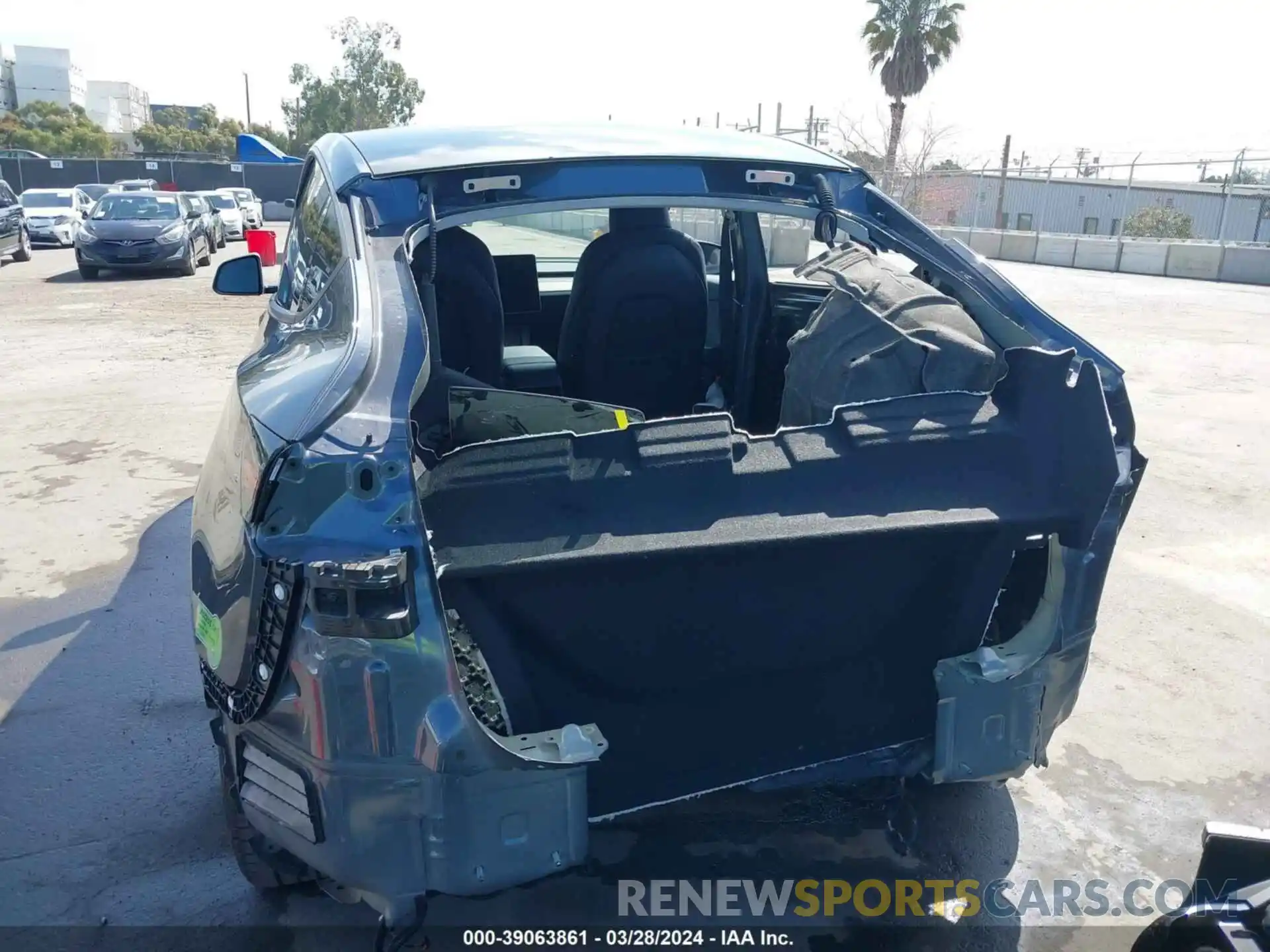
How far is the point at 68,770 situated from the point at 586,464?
7.45ft

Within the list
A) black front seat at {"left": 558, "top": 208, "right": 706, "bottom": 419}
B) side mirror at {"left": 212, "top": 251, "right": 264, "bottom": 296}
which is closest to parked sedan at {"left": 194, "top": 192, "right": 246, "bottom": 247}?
side mirror at {"left": 212, "top": 251, "right": 264, "bottom": 296}

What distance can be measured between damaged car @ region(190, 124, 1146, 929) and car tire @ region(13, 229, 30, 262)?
20.0 metres

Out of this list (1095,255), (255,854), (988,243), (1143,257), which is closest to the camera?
(255,854)

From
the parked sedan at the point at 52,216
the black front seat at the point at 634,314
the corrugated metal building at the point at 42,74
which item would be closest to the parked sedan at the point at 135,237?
the parked sedan at the point at 52,216

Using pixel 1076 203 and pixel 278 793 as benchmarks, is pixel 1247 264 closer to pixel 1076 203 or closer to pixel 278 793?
pixel 1076 203

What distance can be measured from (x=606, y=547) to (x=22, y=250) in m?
21.8

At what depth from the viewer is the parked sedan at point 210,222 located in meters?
20.7

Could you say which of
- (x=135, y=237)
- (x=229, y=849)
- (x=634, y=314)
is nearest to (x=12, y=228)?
(x=135, y=237)

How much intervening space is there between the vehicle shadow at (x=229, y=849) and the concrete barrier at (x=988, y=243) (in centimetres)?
2486

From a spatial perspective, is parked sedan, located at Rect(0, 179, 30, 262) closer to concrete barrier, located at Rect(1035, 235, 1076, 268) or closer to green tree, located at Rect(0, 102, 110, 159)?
concrete barrier, located at Rect(1035, 235, 1076, 268)

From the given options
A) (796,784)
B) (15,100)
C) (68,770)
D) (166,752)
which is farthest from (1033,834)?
(15,100)

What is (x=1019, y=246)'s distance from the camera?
2520 cm

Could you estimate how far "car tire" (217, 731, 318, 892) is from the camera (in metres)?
2.25

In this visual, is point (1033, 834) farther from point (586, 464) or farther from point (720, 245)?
point (720, 245)
